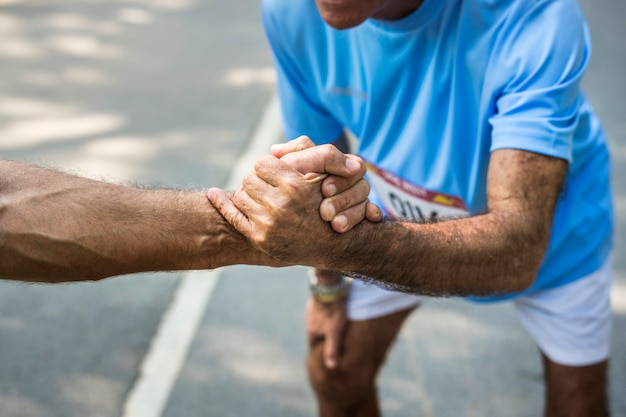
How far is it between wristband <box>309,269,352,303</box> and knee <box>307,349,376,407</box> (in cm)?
21

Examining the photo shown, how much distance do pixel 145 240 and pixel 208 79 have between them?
4.24 m

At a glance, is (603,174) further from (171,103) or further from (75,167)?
(171,103)

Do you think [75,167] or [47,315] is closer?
[47,315]

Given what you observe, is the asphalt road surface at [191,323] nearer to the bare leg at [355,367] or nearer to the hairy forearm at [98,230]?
the hairy forearm at [98,230]

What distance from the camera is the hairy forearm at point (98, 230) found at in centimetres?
188

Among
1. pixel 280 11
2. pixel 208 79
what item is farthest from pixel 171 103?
pixel 280 11

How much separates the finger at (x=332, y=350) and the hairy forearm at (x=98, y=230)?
956mm

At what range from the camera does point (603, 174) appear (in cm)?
261

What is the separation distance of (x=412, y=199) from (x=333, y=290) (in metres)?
0.49

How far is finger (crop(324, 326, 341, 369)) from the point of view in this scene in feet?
9.68

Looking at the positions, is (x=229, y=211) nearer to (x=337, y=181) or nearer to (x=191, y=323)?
(x=337, y=181)

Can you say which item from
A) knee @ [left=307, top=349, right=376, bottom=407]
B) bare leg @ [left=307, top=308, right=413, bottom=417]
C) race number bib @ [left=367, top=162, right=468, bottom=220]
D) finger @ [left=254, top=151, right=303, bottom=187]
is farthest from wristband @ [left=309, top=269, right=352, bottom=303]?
finger @ [left=254, top=151, right=303, bottom=187]

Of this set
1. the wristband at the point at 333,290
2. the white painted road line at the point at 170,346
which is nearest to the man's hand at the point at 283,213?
the wristband at the point at 333,290

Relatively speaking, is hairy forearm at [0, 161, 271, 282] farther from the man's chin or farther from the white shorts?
the white shorts
